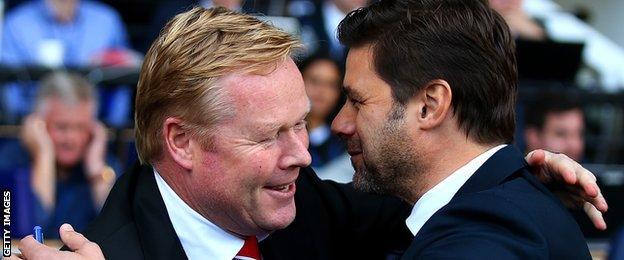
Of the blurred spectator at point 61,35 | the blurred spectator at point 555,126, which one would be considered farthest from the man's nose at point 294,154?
the blurred spectator at point 61,35

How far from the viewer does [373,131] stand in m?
2.74

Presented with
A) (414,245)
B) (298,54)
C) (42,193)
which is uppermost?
(298,54)

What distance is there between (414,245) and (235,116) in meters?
0.55

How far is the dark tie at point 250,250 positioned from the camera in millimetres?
2695

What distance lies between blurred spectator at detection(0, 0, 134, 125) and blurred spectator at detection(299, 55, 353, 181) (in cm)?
125

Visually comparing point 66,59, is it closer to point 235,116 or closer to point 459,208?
point 235,116

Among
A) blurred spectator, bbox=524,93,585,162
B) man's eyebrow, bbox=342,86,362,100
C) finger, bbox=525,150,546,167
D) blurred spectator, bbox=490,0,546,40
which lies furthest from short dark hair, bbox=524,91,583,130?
man's eyebrow, bbox=342,86,362,100

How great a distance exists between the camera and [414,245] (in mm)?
2316

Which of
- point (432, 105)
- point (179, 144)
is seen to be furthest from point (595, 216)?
point (179, 144)

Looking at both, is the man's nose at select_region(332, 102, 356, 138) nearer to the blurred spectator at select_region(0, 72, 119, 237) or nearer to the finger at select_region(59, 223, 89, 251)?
the finger at select_region(59, 223, 89, 251)

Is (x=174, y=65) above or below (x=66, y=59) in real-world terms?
above

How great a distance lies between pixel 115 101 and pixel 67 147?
0.91 m

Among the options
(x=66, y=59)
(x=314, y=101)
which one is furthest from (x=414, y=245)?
(x=66, y=59)

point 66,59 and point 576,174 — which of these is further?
point 66,59
